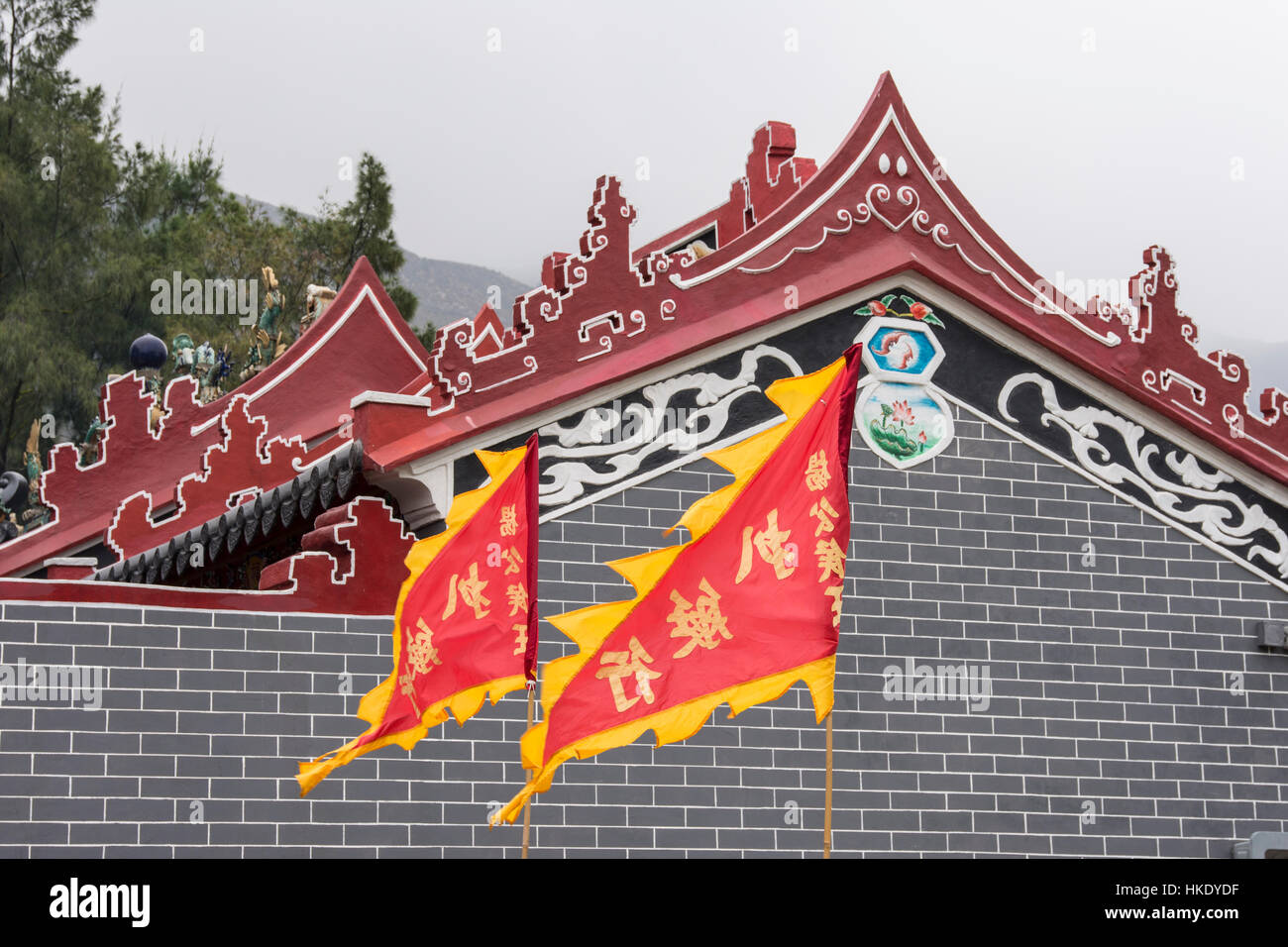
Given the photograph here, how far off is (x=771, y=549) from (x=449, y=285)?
142 m

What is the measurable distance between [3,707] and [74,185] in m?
26.3

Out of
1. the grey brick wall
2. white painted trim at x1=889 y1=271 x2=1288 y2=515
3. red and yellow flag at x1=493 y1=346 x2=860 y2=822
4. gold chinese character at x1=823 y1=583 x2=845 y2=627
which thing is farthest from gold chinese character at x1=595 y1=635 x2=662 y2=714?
white painted trim at x1=889 y1=271 x2=1288 y2=515

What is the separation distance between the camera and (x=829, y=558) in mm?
8938

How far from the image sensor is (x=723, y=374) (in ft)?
42.4

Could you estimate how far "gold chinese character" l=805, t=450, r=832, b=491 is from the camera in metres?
9.05

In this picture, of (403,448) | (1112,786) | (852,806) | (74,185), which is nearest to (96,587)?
(403,448)

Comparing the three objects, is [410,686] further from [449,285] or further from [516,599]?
[449,285]

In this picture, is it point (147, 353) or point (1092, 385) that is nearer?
point (1092, 385)

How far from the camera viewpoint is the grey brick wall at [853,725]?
11305mm

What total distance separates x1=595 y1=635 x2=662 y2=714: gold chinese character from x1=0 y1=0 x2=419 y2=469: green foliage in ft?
82.4

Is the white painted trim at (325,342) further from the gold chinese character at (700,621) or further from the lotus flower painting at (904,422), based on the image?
the gold chinese character at (700,621)

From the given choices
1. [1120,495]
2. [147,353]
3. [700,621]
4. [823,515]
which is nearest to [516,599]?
[700,621]
